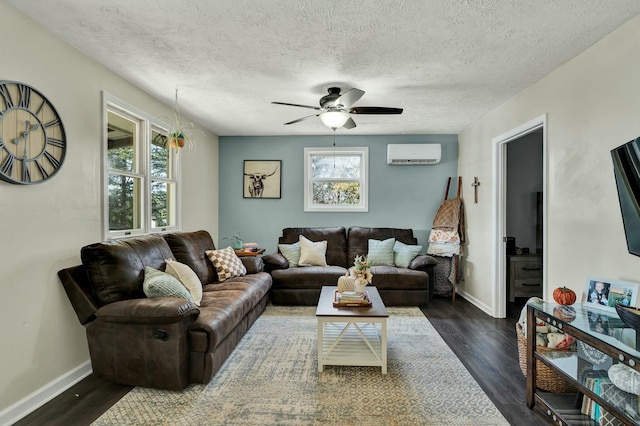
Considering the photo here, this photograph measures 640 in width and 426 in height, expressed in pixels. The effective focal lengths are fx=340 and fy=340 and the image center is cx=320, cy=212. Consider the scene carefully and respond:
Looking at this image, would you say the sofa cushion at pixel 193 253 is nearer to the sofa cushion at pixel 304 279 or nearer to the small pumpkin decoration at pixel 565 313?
the sofa cushion at pixel 304 279

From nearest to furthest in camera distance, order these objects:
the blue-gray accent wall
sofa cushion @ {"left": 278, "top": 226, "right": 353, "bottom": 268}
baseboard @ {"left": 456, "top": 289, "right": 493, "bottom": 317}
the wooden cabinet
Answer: baseboard @ {"left": 456, "top": 289, "right": 493, "bottom": 317} < the wooden cabinet < sofa cushion @ {"left": 278, "top": 226, "right": 353, "bottom": 268} < the blue-gray accent wall

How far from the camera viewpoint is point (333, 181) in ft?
18.4

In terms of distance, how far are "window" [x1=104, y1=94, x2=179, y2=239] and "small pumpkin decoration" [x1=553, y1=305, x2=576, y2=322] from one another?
3365 mm

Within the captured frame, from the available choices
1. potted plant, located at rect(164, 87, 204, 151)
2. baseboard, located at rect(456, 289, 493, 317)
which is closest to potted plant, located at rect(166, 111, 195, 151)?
potted plant, located at rect(164, 87, 204, 151)

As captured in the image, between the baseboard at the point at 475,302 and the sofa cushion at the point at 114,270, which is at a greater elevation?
the sofa cushion at the point at 114,270

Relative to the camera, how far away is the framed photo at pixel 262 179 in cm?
556

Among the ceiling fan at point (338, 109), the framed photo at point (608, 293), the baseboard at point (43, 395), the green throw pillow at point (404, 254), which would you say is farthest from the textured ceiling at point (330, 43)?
the baseboard at point (43, 395)

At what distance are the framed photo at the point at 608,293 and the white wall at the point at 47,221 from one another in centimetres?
360

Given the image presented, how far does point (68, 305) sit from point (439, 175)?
16.2 feet

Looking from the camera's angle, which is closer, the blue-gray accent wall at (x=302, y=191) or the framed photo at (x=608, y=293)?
the framed photo at (x=608, y=293)

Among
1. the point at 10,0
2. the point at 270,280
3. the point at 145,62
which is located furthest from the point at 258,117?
the point at 10,0

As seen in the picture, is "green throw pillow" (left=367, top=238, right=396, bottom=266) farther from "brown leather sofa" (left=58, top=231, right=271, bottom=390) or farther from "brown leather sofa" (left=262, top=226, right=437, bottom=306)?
"brown leather sofa" (left=58, top=231, right=271, bottom=390)

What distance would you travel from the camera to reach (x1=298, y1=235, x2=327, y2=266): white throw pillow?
4.86 meters

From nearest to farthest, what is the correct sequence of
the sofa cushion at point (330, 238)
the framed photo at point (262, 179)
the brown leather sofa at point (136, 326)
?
the brown leather sofa at point (136, 326)
the sofa cushion at point (330, 238)
the framed photo at point (262, 179)
